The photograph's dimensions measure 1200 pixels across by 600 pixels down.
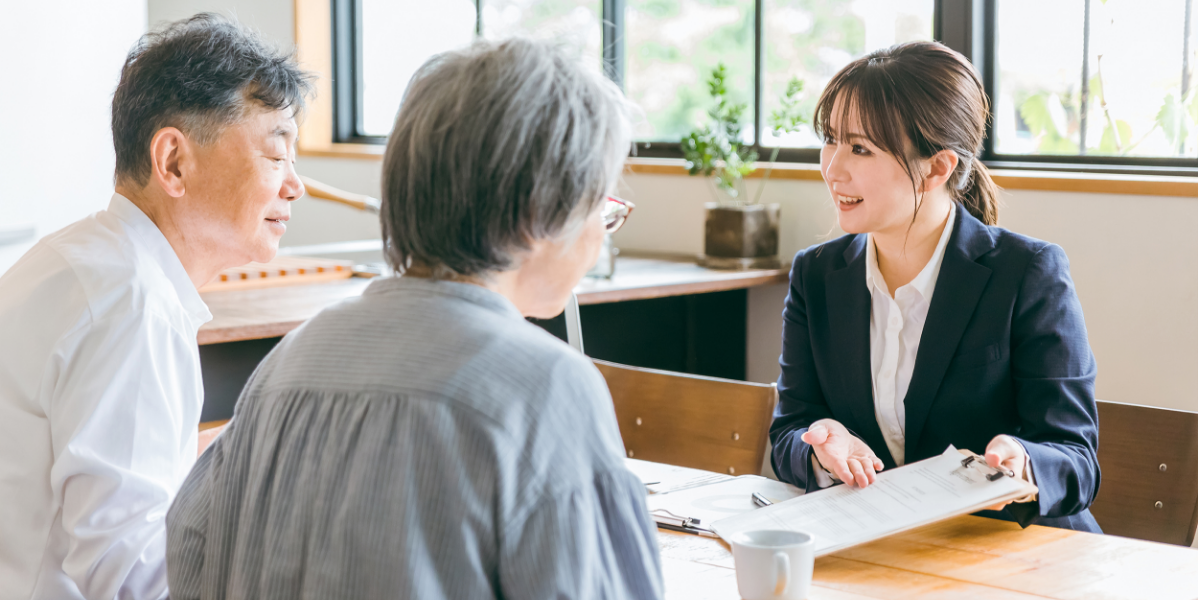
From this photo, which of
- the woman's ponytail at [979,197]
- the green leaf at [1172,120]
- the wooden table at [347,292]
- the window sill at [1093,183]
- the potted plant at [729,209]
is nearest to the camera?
the woman's ponytail at [979,197]

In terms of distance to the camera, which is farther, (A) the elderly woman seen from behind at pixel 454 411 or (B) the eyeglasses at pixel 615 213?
(B) the eyeglasses at pixel 615 213

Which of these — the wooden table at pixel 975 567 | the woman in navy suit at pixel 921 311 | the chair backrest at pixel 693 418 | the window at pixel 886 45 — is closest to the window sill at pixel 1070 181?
the window at pixel 886 45

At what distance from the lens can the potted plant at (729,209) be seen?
297 centimetres

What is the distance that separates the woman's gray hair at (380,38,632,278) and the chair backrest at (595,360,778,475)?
1.00 m

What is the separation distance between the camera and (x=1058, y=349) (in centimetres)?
145

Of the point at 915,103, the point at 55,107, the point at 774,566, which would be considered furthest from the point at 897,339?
the point at 55,107

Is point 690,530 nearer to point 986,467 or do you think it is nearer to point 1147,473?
point 986,467

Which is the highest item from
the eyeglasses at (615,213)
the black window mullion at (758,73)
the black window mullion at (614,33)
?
the black window mullion at (614,33)

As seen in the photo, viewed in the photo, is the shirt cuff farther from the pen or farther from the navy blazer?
the pen

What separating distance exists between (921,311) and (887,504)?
447 mm

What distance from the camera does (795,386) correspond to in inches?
64.4

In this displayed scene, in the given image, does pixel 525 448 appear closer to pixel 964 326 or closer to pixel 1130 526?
pixel 964 326

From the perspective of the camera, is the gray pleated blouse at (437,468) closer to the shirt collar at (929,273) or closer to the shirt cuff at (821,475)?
the shirt cuff at (821,475)

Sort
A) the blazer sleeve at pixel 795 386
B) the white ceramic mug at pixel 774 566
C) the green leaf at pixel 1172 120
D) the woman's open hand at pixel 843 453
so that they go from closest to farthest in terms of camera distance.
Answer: the white ceramic mug at pixel 774 566, the woman's open hand at pixel 843 453, the blazer sleeve at pixel 795 386, the green leaf at pixel 1172 120
